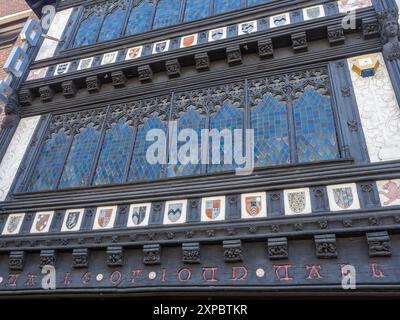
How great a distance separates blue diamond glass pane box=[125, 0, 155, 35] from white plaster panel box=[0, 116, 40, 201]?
11.8ft

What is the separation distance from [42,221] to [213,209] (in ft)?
11.9

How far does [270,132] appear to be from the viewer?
7824 mm

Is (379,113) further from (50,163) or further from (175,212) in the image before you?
(50,163)

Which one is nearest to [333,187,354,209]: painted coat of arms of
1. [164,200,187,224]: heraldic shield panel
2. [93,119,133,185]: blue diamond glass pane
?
[164,200,187,224]: heraldic shield panel

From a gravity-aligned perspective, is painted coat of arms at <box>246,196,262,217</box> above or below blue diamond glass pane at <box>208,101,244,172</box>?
below

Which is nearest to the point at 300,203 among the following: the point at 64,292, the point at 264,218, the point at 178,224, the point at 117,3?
the point at 264,218

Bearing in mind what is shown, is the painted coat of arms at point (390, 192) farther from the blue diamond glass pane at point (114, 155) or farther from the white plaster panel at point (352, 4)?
the blue diamond glass pane at point (114, 155)

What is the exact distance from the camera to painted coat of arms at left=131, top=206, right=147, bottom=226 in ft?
23.7

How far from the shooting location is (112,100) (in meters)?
9.94

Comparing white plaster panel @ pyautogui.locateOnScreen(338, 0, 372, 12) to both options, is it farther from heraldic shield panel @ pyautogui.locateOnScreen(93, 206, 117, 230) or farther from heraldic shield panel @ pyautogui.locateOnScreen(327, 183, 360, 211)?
heraldic shield panel @ pyautogui.locateOnScreen(93, 206, 117, 230)

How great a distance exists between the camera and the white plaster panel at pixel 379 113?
6.63 meters

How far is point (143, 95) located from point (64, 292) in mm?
4812

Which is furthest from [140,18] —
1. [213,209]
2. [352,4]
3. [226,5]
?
[213,209]
